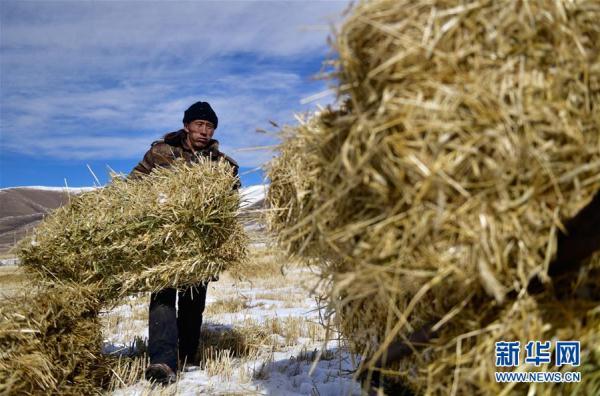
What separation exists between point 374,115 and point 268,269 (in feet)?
39.9

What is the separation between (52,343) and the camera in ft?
10.7

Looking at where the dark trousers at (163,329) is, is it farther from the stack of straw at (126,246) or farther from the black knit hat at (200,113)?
the black knit hat at (200,113)

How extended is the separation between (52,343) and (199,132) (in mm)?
2294

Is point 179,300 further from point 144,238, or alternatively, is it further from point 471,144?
point 471,144

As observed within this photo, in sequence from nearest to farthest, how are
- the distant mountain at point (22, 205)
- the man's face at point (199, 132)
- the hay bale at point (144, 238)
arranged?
the hay bale at point (144, 238)
the man's face at point (199, 132)
the distant mountain at point (22, 205)

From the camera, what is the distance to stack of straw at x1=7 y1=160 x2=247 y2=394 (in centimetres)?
360

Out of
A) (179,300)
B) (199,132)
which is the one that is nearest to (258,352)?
(179,300)

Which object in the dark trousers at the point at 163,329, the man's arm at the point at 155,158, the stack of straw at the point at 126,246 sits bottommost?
the dark trousers at the point at 163,329

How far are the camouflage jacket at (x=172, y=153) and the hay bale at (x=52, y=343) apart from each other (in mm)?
1264

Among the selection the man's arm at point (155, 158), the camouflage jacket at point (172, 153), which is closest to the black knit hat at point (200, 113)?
the camouflage jacket at point (172, 153)

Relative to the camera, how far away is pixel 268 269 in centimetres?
1359

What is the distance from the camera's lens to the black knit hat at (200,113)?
15.4 ft

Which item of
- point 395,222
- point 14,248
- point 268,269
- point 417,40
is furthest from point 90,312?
point 268,269

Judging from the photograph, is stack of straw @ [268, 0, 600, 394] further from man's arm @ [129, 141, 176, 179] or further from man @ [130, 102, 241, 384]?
man's arm @ [129, 141, 176, 179]
